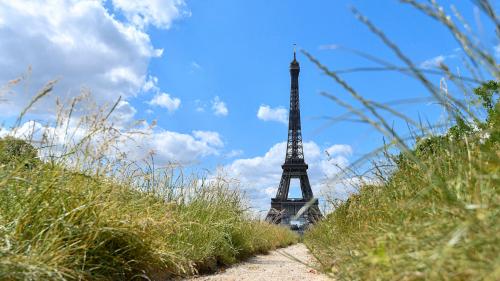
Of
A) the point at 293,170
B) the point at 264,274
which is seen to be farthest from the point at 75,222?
the point at 293,170

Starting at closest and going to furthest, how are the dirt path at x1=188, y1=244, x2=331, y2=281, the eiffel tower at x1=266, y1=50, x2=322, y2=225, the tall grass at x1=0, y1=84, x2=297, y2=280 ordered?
the tall grass at x1=0, y1=84, x2=297, y2=280, the dirt path at x1=188, y1=244, x2=331, y2=281, the eiffel tower at x1=266, y1=50, x2=322, y2=225

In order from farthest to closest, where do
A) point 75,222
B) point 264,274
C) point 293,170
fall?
point 293,170, point 264,274, point 75,222

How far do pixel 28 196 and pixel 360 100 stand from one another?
3170 mm

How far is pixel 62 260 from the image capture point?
3719mm

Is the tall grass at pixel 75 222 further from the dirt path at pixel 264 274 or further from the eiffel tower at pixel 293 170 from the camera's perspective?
the eiffel tower at pixel 293 170

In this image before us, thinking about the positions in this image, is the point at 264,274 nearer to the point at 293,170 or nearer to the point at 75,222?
the point at 75,222

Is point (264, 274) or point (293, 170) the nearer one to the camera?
point (264, 274)

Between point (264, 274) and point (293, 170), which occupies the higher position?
point (293, 170)

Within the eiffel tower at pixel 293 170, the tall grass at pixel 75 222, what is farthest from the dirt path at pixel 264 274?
the eiffel tower at pixel 293 170

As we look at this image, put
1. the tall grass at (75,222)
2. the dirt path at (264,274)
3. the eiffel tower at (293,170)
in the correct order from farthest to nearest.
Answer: the eiffel tower at (293,170) < the dirt path at (264,274) < the tall grass at (75,222)

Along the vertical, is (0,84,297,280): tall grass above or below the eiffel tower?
below

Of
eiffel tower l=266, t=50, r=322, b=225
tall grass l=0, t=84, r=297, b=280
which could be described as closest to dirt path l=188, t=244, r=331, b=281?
tall grass l=0, t=84, r=297, b=280

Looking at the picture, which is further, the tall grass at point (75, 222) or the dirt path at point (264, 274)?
the dirt path at point (264, 274)

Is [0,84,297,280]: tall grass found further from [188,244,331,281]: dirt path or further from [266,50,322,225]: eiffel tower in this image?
[266,50,322,225]: eiffel tower
